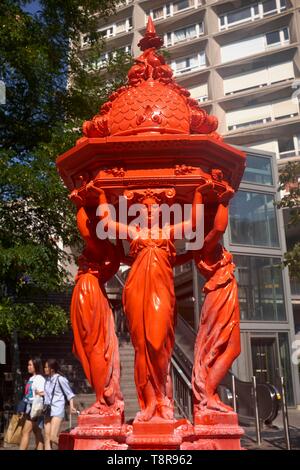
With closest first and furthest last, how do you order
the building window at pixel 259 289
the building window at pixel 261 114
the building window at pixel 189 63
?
the building window at pixel 259 289
the building window at pixel 261 114
the building window at pixel 189 63

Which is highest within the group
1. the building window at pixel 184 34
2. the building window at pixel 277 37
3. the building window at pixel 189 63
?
the building window at pixel 184 34

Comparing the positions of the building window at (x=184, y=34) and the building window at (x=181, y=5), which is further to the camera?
the building window at (x=181, y=5)

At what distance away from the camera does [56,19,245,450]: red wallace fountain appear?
332cm

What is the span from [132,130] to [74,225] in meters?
7.12

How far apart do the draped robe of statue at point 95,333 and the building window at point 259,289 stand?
44.4 ft

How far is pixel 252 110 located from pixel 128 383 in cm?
2297

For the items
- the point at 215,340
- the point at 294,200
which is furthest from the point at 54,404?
the point at 294,200

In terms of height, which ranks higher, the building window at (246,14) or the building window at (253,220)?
the building window at (246,14)

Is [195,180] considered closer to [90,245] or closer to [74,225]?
[90,245]

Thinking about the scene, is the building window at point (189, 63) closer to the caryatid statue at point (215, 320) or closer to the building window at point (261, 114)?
the building window at point (261, 114)

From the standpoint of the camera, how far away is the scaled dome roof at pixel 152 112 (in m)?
3.74

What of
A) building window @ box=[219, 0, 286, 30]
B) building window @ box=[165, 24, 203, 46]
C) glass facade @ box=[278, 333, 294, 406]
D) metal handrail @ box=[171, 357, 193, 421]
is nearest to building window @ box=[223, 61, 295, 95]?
building window @ box=[219, 0, 286, 30]

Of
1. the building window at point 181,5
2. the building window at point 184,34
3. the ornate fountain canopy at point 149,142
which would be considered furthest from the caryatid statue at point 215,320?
the building window at point 181,5

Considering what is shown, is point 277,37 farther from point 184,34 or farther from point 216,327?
point 216,327
